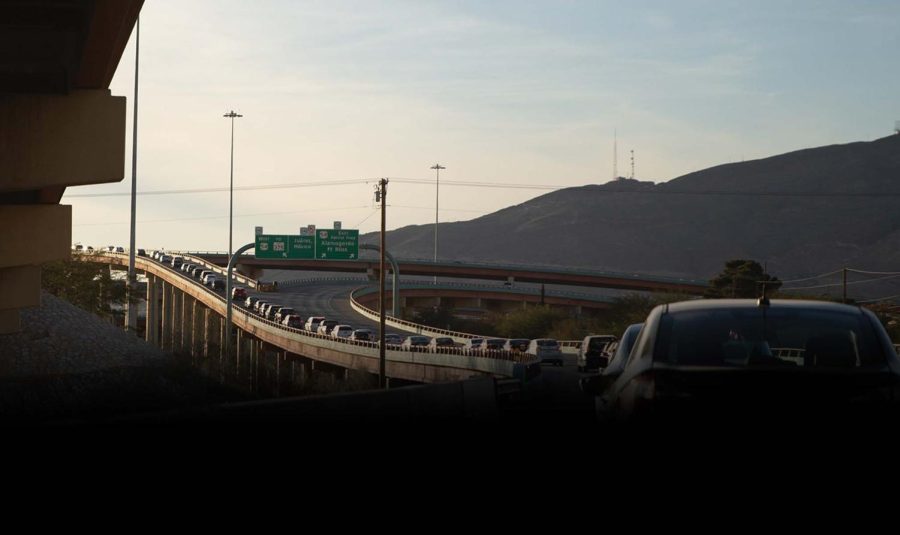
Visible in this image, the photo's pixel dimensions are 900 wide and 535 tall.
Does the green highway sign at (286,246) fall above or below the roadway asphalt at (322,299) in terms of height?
above

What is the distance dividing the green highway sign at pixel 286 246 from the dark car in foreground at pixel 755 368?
213 ft

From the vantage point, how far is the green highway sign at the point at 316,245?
72.9 meters

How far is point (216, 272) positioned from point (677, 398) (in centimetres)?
13871

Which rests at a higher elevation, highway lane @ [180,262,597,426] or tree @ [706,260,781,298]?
tree @ [706,260,781,298]

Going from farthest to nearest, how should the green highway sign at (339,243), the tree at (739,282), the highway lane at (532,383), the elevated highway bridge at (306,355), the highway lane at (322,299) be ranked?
the highway lane at (322,299) < the tree at (739,282) < the green highway sign at (339,243) < the elevated highway bridge at (306,355) < the highway lane at (532,383)

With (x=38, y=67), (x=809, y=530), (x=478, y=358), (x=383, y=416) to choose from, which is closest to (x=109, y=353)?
(x=478, y=358)

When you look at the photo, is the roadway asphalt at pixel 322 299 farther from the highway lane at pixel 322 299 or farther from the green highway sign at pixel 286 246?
the green highway sign at pixel 286 246

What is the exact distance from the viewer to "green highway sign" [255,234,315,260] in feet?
238

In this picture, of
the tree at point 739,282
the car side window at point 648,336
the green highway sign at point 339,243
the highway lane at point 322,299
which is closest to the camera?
the car side window at point 648,336

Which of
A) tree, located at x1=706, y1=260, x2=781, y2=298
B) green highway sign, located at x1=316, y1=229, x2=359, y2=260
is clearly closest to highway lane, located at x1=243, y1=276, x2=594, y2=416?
green highway sign, located at x1=316, y1=229, x2=359, y2=260

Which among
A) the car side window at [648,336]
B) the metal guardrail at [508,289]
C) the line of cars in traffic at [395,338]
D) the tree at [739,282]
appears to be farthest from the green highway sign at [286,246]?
the metal guardrail at [508,289]

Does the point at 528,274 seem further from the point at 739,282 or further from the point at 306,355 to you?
the point at 306,355

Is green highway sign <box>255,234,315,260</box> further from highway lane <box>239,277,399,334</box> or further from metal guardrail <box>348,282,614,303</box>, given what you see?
metal guardrail <box>348,282,614,303</box>

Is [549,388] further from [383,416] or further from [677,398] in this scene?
[677,398]
